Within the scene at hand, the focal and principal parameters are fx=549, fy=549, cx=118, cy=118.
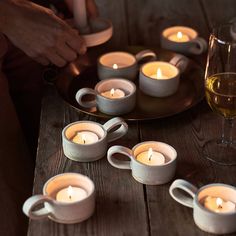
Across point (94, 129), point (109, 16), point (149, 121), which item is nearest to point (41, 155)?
point (94, 129)

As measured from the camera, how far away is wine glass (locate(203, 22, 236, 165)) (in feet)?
3.24

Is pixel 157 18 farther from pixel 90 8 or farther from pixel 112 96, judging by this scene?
pixel 112 96

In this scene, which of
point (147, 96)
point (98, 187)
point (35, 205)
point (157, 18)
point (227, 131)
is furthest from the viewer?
point (157, 18)

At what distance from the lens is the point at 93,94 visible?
119 centimetres

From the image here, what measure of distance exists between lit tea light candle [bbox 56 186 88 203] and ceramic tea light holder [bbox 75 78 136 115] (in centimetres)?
26

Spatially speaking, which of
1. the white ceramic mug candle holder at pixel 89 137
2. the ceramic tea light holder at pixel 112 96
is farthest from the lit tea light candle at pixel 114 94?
the white ceramic mug candle holder at pixel 89 137

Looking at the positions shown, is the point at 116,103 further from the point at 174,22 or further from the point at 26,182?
the point at 174,22

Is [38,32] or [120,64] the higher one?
[38,32]

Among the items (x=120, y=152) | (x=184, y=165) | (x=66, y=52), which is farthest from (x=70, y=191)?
(x=66, y=52)

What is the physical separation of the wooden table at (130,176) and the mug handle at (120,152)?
0.04ft

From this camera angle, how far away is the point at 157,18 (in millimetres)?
1601

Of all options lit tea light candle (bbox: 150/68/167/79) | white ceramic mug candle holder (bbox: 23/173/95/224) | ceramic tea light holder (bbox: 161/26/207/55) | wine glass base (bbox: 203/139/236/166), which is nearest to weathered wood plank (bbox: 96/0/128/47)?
ceramic tea light holder (bbox: 161/26/207/55)

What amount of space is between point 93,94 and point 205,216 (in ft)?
1.45

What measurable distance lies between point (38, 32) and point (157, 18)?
48 centimetres
